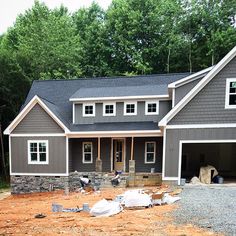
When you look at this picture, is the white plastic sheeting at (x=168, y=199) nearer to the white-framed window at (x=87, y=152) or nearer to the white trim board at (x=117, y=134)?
the white trim board at (x=117, y=134)

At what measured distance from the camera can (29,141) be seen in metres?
15.8

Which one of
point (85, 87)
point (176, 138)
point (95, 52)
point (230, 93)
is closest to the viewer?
point (230, 93)

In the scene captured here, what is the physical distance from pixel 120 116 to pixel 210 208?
29.8 feet

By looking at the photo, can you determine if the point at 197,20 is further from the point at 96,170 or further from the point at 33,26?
the point at 96,170

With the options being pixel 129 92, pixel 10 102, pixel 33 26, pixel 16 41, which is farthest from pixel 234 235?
pixel 16 41

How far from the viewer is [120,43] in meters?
31.0

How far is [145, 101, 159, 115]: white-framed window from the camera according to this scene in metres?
15.9

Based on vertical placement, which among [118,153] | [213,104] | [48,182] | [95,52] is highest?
[95,52]

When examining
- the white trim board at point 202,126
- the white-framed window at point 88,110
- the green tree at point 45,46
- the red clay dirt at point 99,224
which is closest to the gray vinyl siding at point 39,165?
the white-framed window at point 88,110

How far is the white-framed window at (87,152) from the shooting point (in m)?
16.5

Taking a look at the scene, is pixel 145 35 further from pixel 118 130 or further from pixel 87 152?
pixel 87 152

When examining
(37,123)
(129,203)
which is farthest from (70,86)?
(129,203)

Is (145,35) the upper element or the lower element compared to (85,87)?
upper

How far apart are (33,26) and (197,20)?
19.4 m
